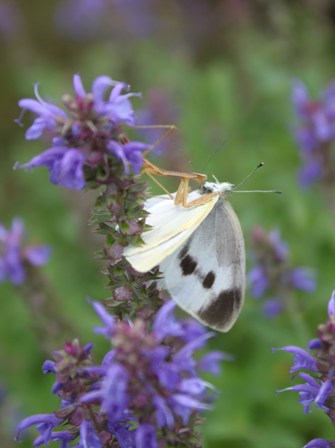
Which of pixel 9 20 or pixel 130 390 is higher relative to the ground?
pixel 9 20

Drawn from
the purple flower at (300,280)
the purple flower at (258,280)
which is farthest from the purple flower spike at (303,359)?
the purple flower at (300,280)

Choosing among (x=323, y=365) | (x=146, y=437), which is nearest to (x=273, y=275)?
(x=323, y=365)

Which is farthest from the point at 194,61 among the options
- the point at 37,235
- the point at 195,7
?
the point at 37,235

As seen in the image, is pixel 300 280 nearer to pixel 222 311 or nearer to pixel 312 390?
pixel 222 311

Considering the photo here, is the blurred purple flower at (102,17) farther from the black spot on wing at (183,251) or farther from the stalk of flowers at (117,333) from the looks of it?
the stalk of flowers at (117,333)

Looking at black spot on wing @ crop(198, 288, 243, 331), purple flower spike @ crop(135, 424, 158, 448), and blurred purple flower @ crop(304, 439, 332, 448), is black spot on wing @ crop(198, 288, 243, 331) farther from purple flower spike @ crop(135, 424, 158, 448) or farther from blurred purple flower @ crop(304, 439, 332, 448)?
purple flower spike @ crop(135, 424, 158, 448)

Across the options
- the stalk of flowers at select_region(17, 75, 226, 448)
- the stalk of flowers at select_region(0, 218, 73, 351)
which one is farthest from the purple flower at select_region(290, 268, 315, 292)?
the stalk of flowers at select_region(17, 75, 226, 448)

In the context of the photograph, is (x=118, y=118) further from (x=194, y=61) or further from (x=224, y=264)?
(x=194, y=61)
